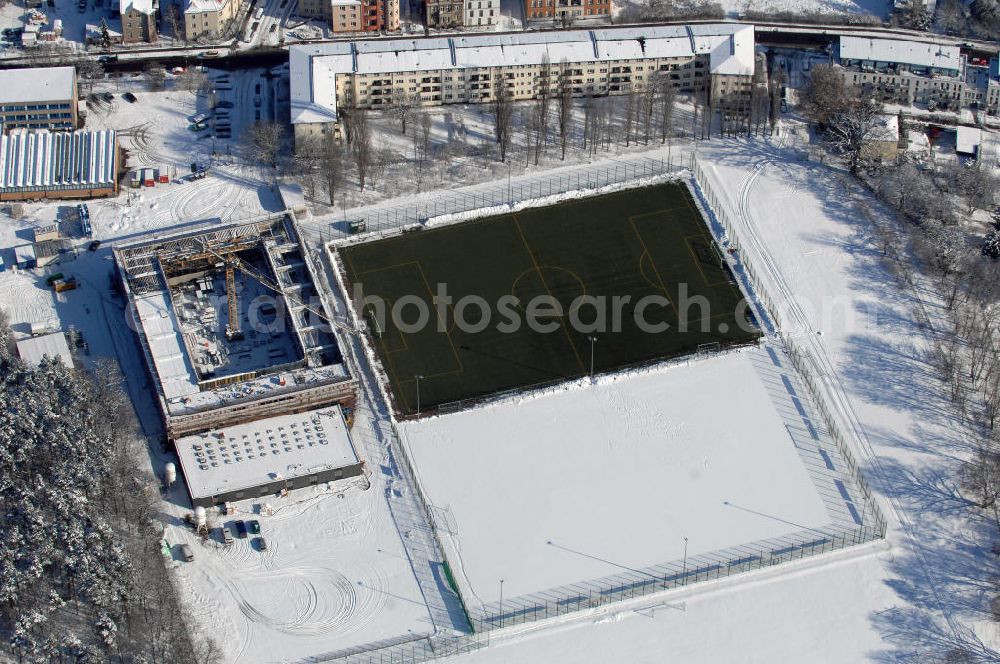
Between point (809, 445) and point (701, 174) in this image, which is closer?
point (809, 445)

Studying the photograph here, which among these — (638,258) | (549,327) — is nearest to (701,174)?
(638,258)

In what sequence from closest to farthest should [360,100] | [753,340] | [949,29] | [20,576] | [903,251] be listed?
[20,576], [753,340], [903,251], [360,100], [949,29]

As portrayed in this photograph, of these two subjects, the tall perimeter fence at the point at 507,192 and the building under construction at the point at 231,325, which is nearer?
the building under construction at the point at 231,325

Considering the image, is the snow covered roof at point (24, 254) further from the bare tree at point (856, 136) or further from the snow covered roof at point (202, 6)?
the bare tree at point (856, 136)

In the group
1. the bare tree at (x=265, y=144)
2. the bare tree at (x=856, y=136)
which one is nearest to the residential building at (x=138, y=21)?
the bare tree at (x=265, y=144)

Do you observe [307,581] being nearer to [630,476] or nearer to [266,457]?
[266,457]

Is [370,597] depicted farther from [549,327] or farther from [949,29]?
[949,29]

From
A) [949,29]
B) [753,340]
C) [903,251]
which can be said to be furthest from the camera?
[949,29]
